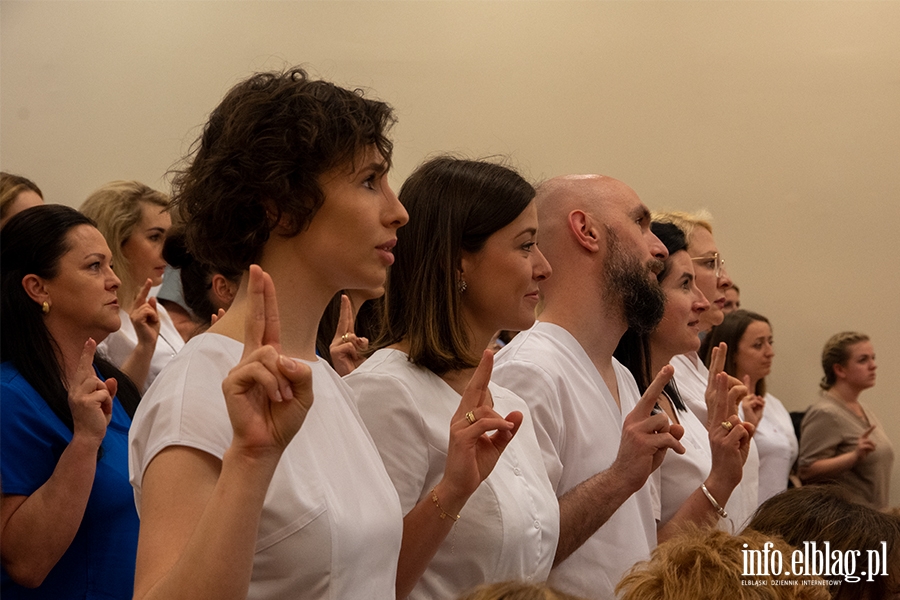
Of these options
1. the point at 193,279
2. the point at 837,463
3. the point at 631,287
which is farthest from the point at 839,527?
the point at 837,463

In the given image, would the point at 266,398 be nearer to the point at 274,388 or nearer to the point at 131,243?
the point at 274,388

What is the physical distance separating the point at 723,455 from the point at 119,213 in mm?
2282

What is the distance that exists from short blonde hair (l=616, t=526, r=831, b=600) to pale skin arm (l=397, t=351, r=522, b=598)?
329 mm

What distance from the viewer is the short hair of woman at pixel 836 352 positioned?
5.85 m

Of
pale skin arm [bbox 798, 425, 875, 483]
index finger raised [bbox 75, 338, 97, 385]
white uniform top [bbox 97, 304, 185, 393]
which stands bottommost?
pale skin arm [bbox 798, 425, 875, 483]

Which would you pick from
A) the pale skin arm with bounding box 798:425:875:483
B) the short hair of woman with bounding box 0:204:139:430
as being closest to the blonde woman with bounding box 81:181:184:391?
the short hair of woman with bounding box 0:204:139:430

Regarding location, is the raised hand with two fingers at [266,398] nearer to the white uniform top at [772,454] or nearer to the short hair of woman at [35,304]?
the short hair of woman at [35,304]

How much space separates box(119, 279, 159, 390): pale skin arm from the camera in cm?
305

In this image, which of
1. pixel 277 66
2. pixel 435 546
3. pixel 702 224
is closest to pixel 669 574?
pixel 435 546

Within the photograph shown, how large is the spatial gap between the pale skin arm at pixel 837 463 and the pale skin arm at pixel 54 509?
4.27 metres

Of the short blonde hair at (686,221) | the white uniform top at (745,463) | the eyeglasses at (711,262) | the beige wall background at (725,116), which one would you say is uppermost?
the beige wall background at (725,116)

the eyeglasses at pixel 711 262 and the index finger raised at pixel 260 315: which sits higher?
the eyeglasses at pixel 711 262

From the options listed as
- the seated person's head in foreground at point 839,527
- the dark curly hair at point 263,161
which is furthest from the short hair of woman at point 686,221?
the dark curly hair at point 263,161

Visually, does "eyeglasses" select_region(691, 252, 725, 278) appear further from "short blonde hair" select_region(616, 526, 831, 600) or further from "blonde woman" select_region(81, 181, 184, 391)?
"short blonde hair" select_region(616, 526, 831, 600)
